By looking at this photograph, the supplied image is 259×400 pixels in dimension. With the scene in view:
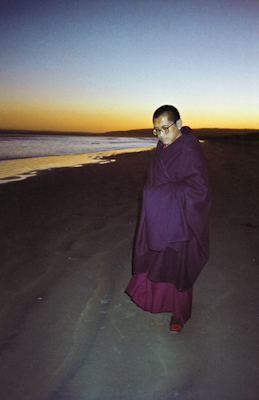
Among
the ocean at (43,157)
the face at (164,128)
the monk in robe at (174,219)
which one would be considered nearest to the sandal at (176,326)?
the monk in robe at (174,219)

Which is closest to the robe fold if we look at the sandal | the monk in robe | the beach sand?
the monk in robe

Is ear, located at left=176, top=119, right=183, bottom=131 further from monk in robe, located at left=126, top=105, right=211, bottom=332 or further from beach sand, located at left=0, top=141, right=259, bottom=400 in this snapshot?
beach sand, located at left=0, top=141, right=259, bottom=400

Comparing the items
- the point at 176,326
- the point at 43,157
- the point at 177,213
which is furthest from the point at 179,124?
the point at 43,157

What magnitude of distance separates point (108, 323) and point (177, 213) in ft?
3.63

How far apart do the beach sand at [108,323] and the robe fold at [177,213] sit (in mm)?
495

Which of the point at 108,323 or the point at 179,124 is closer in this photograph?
the point at 179,124

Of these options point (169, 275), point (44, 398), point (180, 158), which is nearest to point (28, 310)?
point (44, 398)

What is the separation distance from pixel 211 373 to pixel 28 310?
157 cm

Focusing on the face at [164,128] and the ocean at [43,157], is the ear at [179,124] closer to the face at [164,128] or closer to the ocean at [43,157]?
the face at [164,128]

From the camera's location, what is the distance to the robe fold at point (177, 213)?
2.06m

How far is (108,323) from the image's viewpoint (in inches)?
95.7

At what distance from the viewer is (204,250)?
2.24m

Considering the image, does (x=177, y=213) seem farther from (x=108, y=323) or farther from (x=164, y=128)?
(x=108, y=323)

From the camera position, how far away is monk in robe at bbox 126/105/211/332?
81.3 inches
